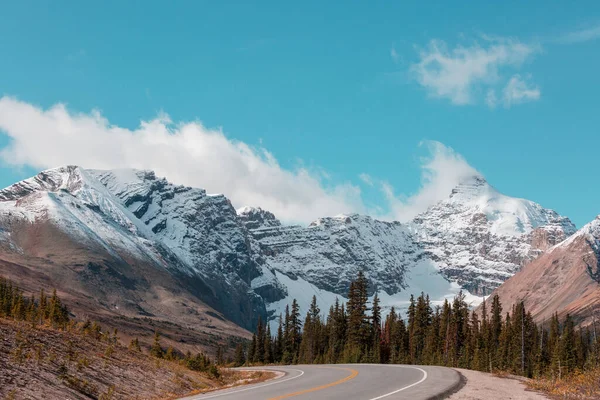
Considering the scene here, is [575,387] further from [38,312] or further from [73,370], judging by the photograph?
[38,312]

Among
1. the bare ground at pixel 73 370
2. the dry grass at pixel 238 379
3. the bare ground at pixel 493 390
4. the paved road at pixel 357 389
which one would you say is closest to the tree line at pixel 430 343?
the dry grass at pixel 238 379

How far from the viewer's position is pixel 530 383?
32.3m

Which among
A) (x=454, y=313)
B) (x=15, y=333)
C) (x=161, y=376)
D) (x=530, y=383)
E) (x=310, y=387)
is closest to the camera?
(x=310, y=387)

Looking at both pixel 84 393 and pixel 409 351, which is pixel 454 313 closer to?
pixel 409 351

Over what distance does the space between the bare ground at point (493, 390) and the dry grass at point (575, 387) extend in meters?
0.70

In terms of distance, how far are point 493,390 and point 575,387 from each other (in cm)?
408

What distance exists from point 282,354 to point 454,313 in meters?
40.8

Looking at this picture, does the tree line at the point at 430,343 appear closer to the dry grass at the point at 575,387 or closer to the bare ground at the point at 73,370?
the bare ground at the point at 73,370

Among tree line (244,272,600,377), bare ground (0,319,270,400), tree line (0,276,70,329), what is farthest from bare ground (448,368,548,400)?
tree line (244,272,600,377)

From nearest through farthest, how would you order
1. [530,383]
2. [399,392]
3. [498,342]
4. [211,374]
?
[399,392] → [530,383] → [211,374] → [498,342]

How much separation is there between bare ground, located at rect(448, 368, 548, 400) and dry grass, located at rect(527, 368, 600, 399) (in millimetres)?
705

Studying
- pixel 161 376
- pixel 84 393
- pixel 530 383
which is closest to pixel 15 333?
pixel 84 393

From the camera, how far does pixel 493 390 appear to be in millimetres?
27641

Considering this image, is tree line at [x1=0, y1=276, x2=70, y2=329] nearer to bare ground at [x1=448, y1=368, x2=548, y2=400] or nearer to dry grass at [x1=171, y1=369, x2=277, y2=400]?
dry grass at [x1=171, y1=369, x2=277, y2=400]
